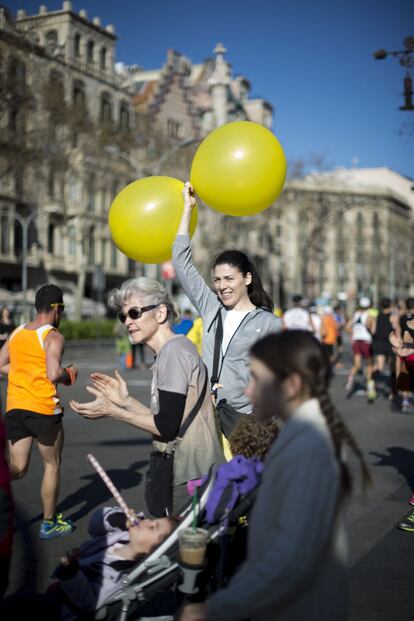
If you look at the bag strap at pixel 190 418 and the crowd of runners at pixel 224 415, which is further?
the bag strap at pixel 190 418

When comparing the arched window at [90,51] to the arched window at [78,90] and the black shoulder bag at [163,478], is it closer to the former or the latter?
the arched window at [78,90]

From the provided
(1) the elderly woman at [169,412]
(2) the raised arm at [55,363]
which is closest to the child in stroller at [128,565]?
(1) the elderly woman at [169,412]

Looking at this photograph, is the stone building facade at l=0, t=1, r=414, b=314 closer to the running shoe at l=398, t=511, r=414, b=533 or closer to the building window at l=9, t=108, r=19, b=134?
the building window at l=9, t=108, r=19, b=134

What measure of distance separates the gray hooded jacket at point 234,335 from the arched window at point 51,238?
4653cm

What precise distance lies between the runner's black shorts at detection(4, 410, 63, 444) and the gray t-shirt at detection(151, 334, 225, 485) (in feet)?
7.47

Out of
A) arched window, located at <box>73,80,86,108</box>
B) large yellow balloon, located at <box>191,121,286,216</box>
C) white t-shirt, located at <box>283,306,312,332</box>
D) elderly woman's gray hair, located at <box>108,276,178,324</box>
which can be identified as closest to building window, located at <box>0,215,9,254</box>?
arched window, located at <box>73,80,86,108</box>

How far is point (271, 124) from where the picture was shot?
81.8 metres

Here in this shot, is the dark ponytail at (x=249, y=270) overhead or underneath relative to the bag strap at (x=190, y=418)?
overhead

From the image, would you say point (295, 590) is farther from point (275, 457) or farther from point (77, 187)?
point (77, 187)

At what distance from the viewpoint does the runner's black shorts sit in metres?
5.69

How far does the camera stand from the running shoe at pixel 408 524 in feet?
20.1

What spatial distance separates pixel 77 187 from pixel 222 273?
48.8 m

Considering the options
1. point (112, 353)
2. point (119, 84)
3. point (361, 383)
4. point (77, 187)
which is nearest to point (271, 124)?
point (119, 84)

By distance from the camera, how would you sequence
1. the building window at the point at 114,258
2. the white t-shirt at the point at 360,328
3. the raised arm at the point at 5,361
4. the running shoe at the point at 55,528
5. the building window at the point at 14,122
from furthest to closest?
the building window at the point at 114,258, the building window at the point at 14,122, the white t-shirt at the point at 360,328, the raised arm at the point at 5,361, the running shoe at the point at 55,528
